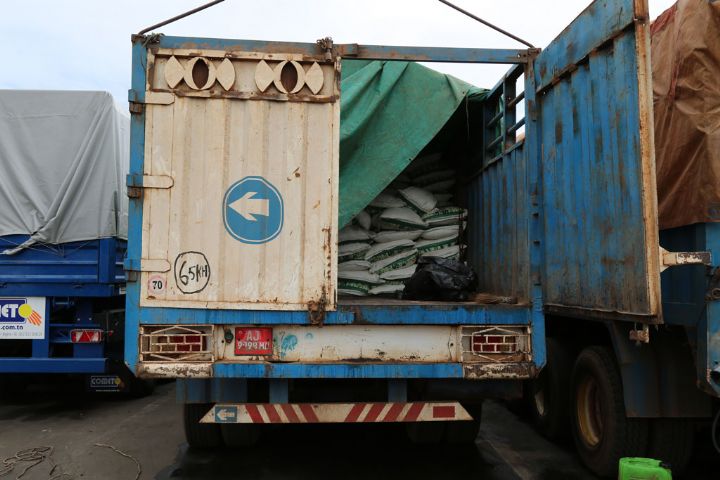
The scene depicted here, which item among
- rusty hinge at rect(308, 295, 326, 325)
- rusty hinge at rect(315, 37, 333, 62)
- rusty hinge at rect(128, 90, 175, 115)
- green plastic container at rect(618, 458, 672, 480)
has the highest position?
rusty hinge at rect(315, 37, 333, 62)

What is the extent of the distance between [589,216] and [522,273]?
64 cm

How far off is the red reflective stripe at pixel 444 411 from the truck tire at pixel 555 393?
1.79 m

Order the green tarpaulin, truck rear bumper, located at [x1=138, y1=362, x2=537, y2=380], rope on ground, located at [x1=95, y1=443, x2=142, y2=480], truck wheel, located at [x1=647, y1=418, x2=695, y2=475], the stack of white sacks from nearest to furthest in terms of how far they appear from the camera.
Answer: truck rear bumper, located at [x1=138, y1=362, x2=537, y2=380], truck wheel, located at [x1=647, y1=418, x2=695, y2=475], rope on ground, located at [x1=95, y1=443, x2=142, y2=480], the green tarpaulin, the stack of white sacks

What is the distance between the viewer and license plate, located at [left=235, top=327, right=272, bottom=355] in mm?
3676

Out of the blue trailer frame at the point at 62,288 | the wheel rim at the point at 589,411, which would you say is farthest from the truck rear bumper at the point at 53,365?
the wheel rim at the point at 589,411

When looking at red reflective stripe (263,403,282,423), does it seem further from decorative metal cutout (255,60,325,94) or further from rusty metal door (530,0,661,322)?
rusty metal door (530,0,661,322)

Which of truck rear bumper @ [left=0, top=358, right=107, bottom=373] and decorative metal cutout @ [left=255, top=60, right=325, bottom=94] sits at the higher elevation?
decorative metal cutout @ [left=255, top=60, right=325, bottom=94]

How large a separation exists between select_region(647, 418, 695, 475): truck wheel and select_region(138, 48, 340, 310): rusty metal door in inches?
97.6

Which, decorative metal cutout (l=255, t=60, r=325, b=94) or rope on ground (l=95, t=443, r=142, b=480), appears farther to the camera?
rope on ground (l=95, t=443, r=142, b=480)

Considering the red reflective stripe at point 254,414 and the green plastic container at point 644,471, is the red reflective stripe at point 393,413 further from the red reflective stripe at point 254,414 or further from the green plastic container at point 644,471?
the green plastic container at point 644,471

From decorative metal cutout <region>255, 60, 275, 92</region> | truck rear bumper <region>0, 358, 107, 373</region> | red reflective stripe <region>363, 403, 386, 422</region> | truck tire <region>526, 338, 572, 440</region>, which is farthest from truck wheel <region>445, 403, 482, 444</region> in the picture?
truck rear bumper <region>0, 358, 107, 373</region>

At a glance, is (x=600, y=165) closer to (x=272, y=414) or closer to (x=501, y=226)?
(x=501, y=226)

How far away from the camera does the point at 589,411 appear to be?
463cm

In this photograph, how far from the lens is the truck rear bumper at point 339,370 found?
3598mm
